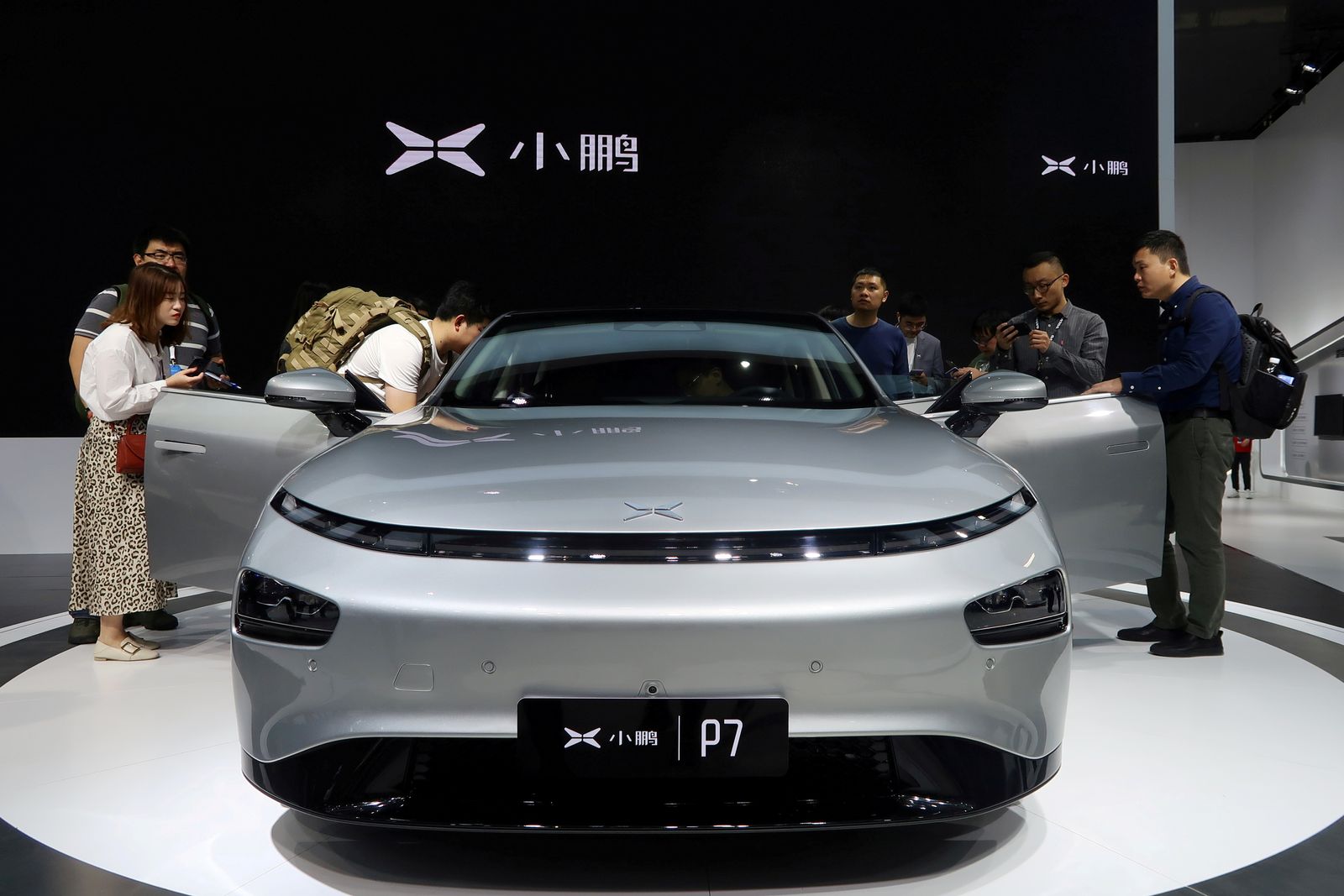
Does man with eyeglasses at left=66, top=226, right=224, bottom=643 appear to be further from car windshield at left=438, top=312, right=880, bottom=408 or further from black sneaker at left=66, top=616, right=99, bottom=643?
car windshield at left=438, top=312, right=880, bottom=408

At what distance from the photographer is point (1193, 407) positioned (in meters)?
3.76

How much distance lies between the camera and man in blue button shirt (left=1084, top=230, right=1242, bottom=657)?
12.1 ft

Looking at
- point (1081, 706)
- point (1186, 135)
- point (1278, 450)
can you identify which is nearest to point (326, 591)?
point (1081, 706)

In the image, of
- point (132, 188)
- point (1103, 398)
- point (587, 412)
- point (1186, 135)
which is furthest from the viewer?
point (1186, 135)

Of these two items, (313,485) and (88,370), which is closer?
(313,485)

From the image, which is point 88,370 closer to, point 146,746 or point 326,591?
point 146,746

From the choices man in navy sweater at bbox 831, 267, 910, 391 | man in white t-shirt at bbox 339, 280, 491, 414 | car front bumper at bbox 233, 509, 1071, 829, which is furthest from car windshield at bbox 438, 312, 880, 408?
man in navy sweater at bbox 831, 267, 910, 391

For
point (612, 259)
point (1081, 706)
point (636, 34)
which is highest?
point (636, 34)

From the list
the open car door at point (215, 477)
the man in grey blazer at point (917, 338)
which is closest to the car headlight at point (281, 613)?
the open car door at point (215, 477)

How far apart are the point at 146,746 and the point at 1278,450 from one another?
491 inches

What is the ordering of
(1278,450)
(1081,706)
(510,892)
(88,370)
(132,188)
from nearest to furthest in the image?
(510,892)
(1081,706)
(88,370)
(132,188)
(1278,450)

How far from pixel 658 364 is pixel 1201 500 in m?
2.29

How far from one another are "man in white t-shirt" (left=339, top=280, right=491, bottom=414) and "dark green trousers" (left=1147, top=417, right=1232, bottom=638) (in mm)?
2679

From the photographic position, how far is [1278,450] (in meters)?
11.9
